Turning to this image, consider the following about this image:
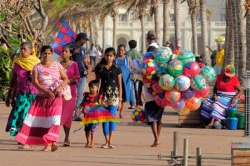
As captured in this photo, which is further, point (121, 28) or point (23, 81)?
point (121, 28)

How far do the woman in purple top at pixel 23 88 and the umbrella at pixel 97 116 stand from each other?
893 millimetres

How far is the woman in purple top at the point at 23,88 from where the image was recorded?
1210 centimetres

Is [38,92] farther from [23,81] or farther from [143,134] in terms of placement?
[143,134]

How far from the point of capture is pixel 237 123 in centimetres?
1507

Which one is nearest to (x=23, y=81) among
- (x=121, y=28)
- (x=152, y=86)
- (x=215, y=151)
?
(x=152, y=86)

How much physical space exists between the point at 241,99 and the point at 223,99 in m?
0.54

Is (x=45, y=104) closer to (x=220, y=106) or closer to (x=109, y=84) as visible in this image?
(x=109, y=84)

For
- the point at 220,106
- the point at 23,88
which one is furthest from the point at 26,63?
the point at 220,106

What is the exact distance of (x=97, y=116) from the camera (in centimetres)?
1190

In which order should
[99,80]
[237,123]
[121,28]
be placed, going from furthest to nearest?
[121,28], [237,123], [99,80]

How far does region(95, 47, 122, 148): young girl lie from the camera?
12133 millimetres

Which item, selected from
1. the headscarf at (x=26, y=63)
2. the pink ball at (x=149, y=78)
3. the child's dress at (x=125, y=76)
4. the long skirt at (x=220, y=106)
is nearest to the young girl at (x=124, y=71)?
the child's dress at (x=125, y=76)

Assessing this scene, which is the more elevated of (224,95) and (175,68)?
(175,68)

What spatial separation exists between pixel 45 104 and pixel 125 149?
134 cm
